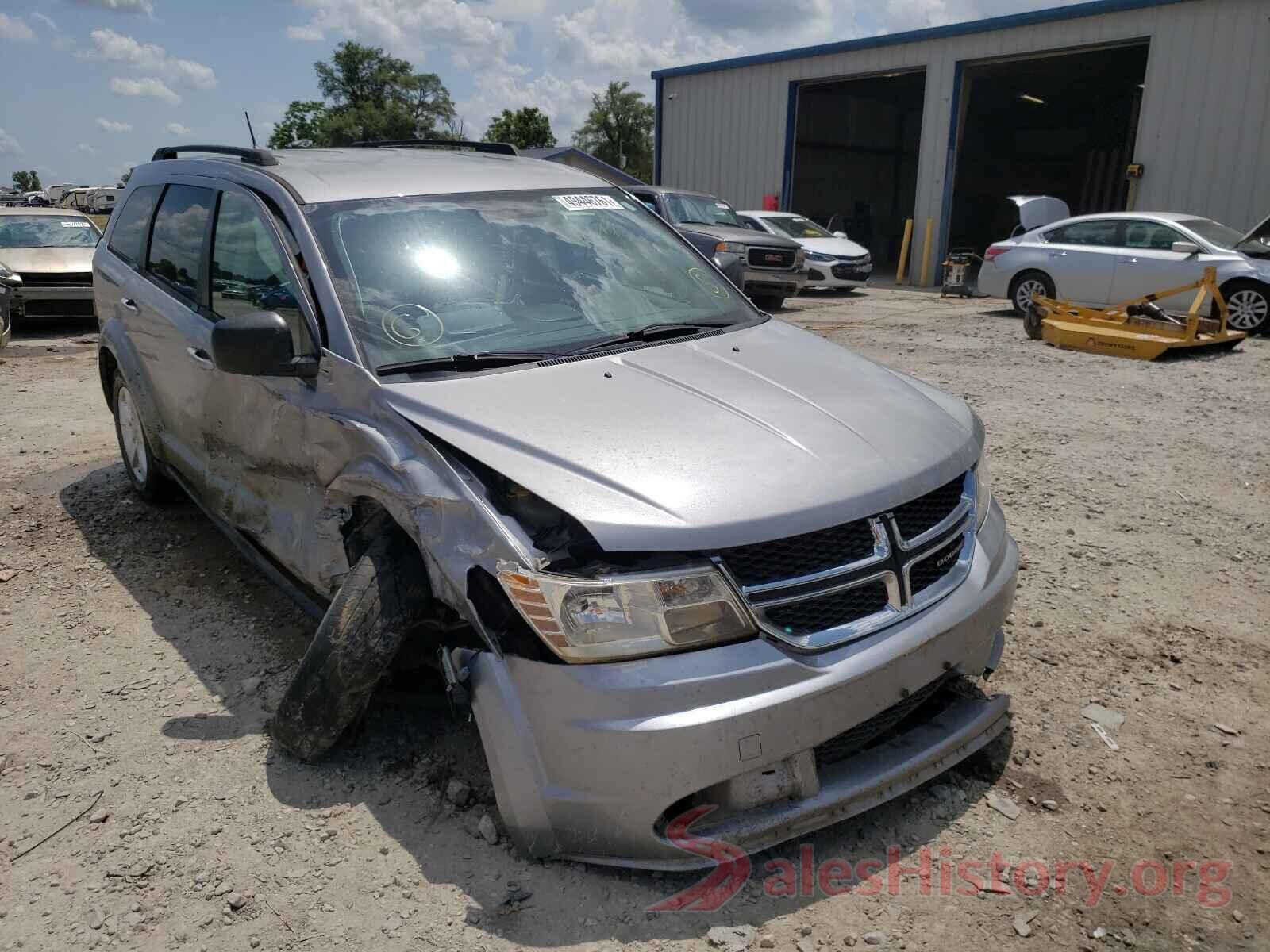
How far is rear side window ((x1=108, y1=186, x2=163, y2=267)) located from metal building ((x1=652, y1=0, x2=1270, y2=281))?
58.4 ft

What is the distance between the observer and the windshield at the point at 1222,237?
1157 centimetres

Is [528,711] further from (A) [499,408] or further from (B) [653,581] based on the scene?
(A) [499,408]

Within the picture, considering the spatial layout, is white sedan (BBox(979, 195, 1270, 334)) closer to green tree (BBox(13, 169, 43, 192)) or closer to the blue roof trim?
the blue roof trim

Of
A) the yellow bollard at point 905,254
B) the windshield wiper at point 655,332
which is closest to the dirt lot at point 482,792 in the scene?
the windshield wiper at point 655,332

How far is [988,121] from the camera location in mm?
33031

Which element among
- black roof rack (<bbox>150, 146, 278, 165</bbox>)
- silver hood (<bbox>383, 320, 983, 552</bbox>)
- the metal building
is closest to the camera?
silver hood (<bbox>383, 320, 983, 552</bbox>)

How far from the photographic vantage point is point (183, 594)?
4.33 metres

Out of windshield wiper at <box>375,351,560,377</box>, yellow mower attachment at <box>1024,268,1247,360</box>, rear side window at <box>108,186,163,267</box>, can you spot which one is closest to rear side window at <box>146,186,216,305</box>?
rear side window at <box>108,186,163,267</box>

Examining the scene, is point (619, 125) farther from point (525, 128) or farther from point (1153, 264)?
point (1153, 264)

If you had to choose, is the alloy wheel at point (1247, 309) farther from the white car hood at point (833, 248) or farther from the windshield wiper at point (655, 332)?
the windshield wiper at point (655, 332)

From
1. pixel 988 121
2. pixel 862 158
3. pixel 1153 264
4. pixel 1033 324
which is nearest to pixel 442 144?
pixel 1033 324

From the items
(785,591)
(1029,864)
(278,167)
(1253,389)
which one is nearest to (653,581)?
(785,591)

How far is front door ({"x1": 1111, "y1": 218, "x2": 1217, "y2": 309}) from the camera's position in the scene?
11.8 m

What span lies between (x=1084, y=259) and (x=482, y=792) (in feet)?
40.4
